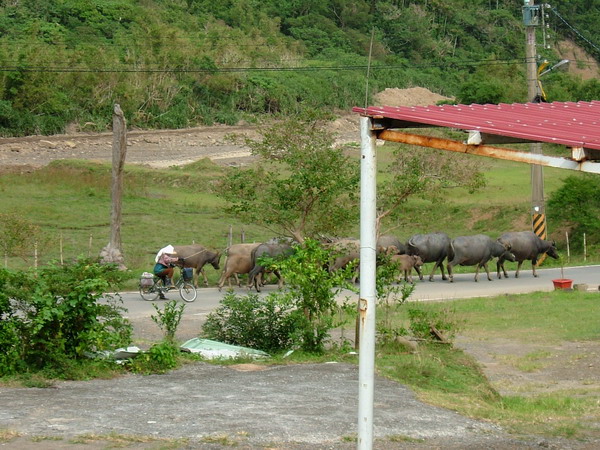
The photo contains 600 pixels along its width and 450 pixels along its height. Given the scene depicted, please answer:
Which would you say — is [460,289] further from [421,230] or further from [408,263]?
[421,230]

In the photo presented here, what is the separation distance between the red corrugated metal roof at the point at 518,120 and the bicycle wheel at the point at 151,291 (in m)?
14.5

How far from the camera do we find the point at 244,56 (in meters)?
78.7

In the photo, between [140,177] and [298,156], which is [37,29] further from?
[298,156]

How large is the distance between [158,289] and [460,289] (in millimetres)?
9279

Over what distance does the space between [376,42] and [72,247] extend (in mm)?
59507

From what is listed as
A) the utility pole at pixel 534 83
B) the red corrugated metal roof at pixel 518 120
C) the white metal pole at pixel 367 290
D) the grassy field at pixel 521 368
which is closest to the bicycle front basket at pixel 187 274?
the grassy field at pixel 521 368

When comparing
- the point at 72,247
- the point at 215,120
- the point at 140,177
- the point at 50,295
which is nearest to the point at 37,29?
the point at 215,120

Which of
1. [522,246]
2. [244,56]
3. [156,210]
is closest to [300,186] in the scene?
[522,246]

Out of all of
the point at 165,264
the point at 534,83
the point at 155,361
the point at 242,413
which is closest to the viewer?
the point at 242,413

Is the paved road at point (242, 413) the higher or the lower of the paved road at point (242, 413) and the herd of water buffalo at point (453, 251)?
the lower

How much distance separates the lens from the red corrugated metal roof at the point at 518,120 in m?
8.97

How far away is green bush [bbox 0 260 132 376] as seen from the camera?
1327 centimetres

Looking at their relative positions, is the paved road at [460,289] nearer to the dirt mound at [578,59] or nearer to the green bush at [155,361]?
the green bush at [155,361]

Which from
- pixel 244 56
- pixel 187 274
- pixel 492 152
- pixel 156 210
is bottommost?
pixel 187 274
